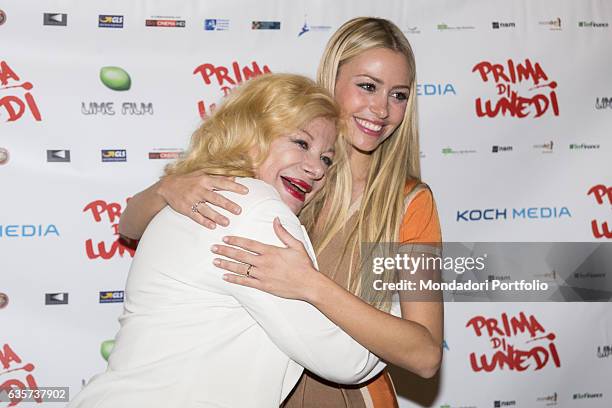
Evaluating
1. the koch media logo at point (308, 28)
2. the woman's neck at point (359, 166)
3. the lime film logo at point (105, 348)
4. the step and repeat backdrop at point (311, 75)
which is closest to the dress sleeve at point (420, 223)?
the woman's neck at point (359, 166)

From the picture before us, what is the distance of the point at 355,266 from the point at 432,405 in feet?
4.37

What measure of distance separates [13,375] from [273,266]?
1706 millimetres

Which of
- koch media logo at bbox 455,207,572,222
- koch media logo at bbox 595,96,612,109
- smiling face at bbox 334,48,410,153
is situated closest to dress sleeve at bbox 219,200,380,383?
smiling face at bbox 334,48,410,153

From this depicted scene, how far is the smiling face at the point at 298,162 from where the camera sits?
1.45 meters

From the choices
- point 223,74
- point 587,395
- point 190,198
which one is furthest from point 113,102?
point 587,395

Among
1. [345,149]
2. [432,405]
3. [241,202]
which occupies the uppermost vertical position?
[345,149]

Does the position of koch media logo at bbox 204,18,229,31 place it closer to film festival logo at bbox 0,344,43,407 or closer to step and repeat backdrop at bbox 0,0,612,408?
step and repeat backdrop at bbox 0,0,612,408

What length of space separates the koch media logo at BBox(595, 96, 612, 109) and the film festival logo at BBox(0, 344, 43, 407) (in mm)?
2567

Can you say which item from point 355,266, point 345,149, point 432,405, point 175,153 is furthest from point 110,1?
point 432,405

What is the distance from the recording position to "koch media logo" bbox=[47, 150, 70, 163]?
2432mm

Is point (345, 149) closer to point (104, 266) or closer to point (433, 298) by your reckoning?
point (433, 298)

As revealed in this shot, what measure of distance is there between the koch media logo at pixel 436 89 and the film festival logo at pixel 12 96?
153 cm

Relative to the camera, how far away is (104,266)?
2502 mm

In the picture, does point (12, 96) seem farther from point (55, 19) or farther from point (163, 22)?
point (163, 22)
